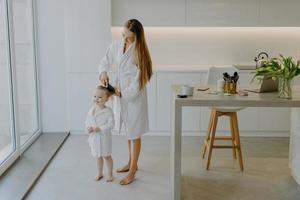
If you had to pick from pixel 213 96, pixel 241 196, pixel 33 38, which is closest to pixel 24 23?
pixel 33 38

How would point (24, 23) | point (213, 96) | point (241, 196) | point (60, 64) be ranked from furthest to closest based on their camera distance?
point (60, 64) → point (24, 23) → point (241, 196) → point (213, 96)

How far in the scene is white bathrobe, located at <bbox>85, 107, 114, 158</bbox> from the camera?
12.6 feet

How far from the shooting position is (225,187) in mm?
3891

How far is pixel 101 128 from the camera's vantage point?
12.6ft

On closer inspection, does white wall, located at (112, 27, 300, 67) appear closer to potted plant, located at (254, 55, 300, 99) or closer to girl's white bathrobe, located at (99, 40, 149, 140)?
girl's white bathrobe, located at (99, 40, 149, 140)

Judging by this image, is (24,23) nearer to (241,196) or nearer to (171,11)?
(171,11)

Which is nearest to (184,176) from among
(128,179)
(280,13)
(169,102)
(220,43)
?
(128,179)

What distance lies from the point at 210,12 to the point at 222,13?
0.50ft

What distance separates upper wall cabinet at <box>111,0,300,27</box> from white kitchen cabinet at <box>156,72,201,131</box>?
0.68 meters

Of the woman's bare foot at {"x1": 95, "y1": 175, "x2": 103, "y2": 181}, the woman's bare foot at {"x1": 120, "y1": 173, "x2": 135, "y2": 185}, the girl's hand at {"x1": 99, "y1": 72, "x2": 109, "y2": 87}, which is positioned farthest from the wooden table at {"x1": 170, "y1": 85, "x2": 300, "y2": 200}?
the woman's bare foot at {"x1": 95, "y1": 175, "x2": 103, "y2": 181}

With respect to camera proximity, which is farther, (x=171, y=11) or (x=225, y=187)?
(x=171, y=11)

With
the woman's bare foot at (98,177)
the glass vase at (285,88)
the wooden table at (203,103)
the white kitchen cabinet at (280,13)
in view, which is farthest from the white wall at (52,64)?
the glass vase at (285,88)

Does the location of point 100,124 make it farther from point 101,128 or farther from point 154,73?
point 154,73

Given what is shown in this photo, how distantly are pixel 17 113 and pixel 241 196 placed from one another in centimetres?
241
